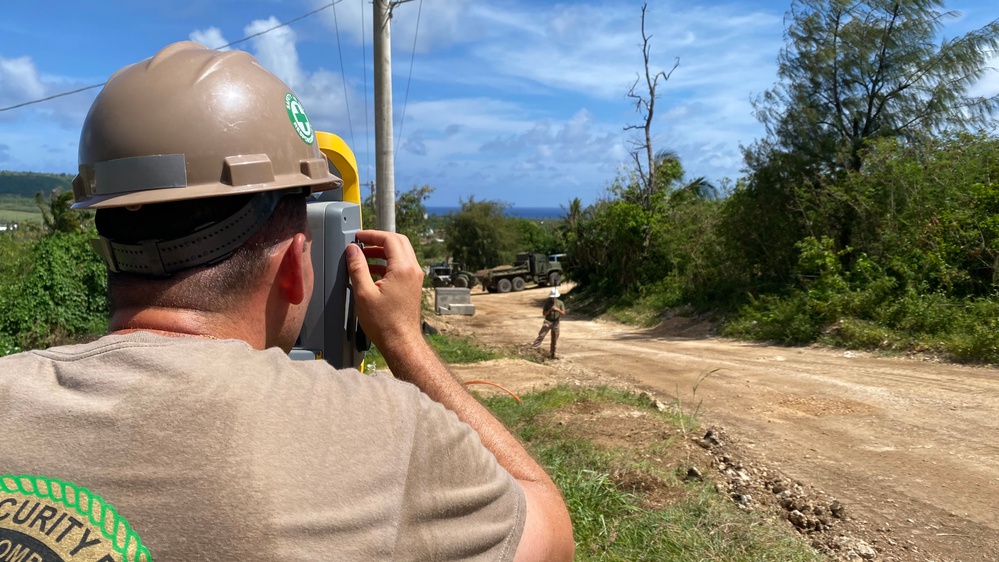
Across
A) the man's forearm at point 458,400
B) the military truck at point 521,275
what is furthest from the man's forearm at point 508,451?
the military truck at point 521,275

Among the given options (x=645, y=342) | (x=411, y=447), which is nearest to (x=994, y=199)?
(x=645, y=342)

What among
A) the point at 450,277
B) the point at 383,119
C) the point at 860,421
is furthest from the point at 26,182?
the point at 860,421

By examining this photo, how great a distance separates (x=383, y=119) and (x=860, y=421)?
7311 mm

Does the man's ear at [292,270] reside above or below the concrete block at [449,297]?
above

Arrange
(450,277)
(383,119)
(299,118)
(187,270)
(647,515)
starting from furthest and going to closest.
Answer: (450,277) < (383,119) < (647,515) < (299,118) < (187,270)

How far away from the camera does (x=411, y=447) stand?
42.5 inches

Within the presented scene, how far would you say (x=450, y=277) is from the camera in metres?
36.9

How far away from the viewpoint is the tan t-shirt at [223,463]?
3.12 ft

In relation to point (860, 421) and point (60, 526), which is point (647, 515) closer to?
point (60, 526)

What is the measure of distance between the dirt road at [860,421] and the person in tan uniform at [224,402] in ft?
15.3

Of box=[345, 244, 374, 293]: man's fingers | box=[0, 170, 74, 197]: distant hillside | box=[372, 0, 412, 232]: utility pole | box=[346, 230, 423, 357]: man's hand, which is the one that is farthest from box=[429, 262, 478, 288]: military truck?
box=[0, 170, 74, 197]: distant hillside

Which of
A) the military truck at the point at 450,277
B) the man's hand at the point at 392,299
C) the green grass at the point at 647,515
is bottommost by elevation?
the green grass at the point at 647,515

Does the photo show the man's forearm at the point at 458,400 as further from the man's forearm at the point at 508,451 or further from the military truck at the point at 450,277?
the military truck at the point at 450,277

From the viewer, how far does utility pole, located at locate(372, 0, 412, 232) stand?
11477 millimetres
